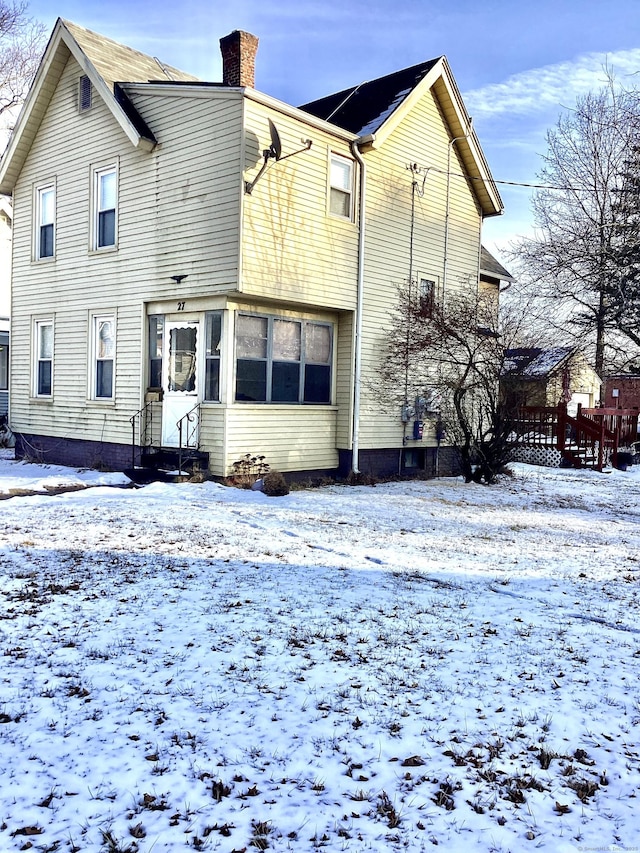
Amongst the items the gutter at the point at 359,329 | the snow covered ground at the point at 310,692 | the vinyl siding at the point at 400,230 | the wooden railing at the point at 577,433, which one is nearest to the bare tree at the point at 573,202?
the wooden railing at the point at 577,433

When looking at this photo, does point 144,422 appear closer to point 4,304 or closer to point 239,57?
point 239,57

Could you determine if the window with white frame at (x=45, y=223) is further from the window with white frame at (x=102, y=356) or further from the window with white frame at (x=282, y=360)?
the window with white frame at (x=282, y=360)

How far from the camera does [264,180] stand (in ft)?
40.2

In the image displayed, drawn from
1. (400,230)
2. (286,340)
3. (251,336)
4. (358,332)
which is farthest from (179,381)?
(400,230)

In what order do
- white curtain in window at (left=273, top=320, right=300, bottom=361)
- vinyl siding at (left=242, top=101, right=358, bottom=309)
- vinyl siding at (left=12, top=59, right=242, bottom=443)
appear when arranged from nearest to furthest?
vinyl siding at (left=242, top=101, right=358, bottom=309), vinyl siding at (left=12, top=59, right=242, bottom=443), white curtain in window at (left=273, top=320, right=300, bottom=361)

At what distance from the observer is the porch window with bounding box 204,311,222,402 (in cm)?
1278

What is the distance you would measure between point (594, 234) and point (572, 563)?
7549mm

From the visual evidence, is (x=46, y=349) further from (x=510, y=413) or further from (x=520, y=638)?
(x=520, y=638)

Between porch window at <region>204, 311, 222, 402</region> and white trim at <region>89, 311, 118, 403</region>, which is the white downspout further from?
white trim at <region>89, 311, 118, 403</region>

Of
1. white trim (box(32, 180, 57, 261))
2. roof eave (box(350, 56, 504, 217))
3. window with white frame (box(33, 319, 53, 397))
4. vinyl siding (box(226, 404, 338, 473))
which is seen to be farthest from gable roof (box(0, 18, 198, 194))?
vinyl siding (box(226, 404, 338, 473))

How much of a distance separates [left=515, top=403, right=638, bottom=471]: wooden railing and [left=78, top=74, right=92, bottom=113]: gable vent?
1295 cm

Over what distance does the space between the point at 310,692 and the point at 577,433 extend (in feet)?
57.3

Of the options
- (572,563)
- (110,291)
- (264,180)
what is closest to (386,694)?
(572,563)

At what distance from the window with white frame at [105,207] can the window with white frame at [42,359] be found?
2833 mm
